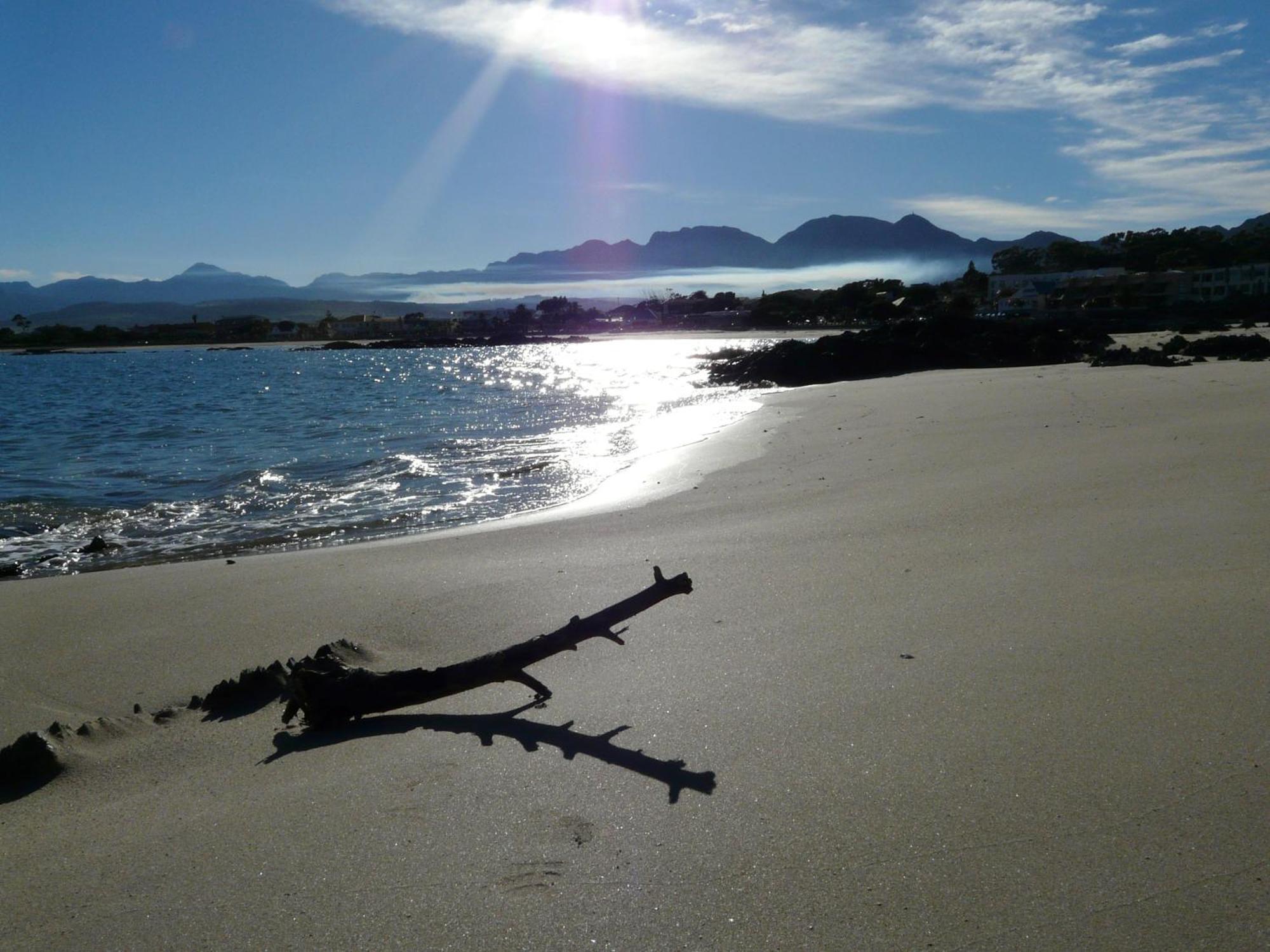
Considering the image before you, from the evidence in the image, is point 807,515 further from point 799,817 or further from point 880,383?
point 880,383

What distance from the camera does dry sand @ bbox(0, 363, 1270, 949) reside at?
86.4 inches

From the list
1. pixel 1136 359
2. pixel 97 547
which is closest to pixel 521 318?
pixel 1136 359

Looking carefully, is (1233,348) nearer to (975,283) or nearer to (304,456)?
(304,456)

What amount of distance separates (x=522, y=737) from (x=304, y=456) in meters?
13.0

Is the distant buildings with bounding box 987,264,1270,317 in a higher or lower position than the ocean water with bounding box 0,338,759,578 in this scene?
higher

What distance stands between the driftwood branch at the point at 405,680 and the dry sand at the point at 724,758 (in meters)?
0.10

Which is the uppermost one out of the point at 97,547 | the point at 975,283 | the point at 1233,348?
the point at 975,283

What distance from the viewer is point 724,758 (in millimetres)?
2926

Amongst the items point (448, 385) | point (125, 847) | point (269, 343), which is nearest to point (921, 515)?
point (125, 847)

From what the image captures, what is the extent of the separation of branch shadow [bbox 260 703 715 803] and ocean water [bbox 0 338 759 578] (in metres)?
5.13

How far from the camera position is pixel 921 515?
20.7 feet

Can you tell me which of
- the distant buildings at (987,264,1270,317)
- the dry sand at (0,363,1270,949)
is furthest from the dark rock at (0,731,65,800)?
the distant buildings at (987,264,1270,317)

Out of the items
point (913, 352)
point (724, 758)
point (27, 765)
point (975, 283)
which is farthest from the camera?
point (975, 283)

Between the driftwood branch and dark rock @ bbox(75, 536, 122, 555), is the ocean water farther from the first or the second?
the driftwood branch
